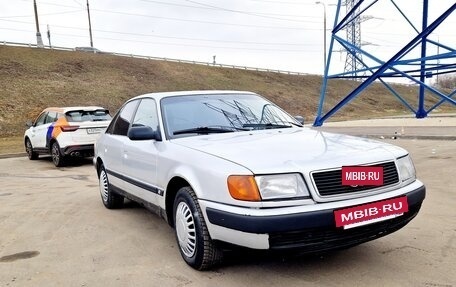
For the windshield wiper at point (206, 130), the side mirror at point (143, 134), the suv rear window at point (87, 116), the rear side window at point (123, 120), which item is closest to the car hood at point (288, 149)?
the windshield wiper at point (206, 130)

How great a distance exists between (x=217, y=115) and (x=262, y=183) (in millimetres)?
1562

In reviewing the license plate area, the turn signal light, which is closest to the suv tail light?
A: the turn signal light

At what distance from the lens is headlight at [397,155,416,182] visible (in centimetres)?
351

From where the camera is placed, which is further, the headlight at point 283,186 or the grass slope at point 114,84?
the grass slope at point 114,84

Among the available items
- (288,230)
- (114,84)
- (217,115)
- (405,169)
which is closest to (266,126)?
(217,115)

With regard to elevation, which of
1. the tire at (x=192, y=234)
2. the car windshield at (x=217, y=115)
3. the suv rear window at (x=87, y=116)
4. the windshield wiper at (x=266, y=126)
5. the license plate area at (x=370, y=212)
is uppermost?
the car windshield at (x=217, y=115)

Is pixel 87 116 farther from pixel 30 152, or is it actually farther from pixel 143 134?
pixel 143 134

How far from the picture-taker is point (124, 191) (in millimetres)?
5082

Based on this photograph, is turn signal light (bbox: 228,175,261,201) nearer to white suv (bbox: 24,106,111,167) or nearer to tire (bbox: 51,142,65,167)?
white suv (bbox: 24,106,111,167)

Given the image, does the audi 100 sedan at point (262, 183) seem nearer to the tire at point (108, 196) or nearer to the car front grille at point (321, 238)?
the car front grille at point (321, 238)

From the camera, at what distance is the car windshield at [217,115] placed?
4199 mm

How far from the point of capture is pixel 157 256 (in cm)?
399

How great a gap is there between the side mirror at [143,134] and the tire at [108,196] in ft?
6.01

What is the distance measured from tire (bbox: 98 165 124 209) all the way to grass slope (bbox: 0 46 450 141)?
19.0m
